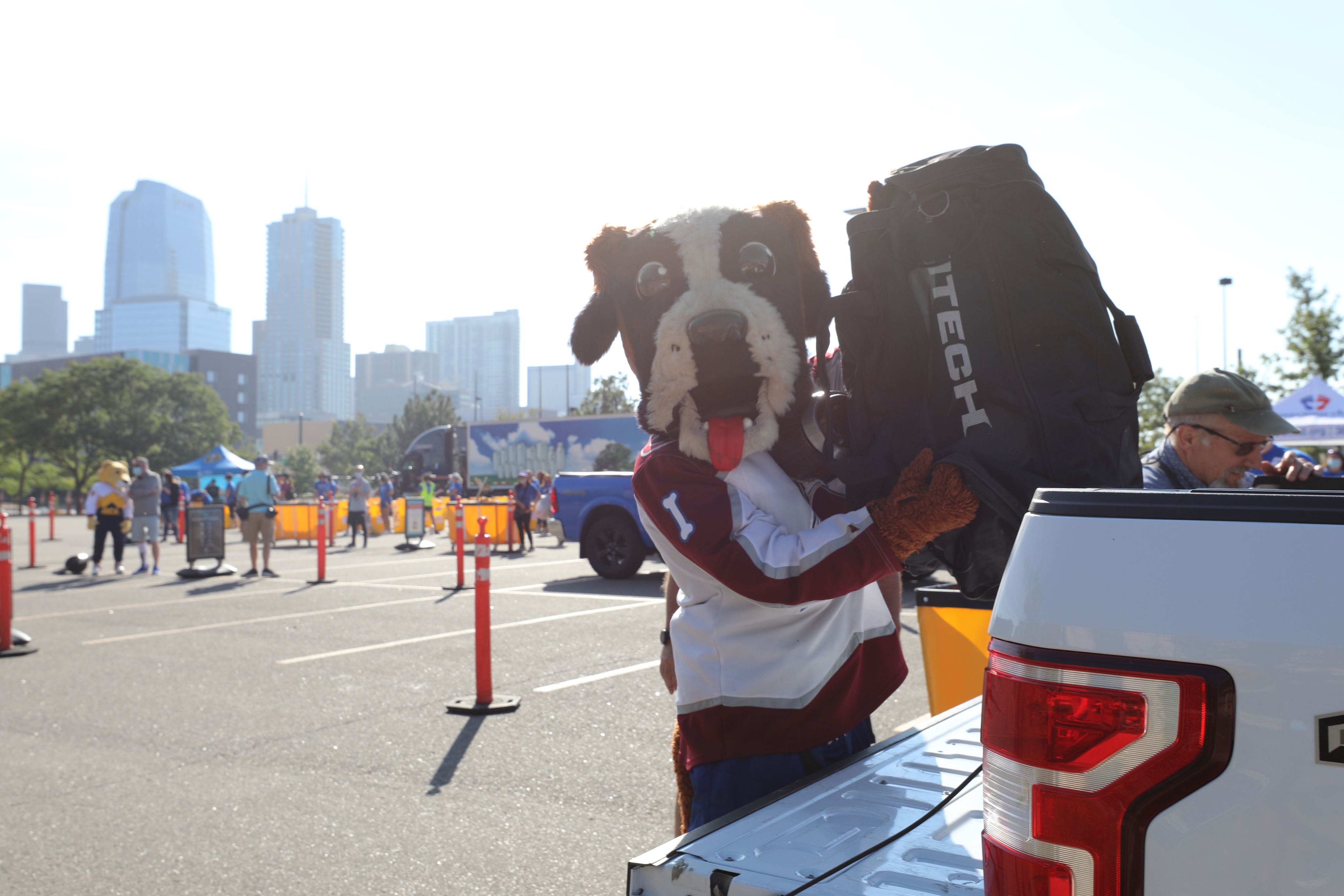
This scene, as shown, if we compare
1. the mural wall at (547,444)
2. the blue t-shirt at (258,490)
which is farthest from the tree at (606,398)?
the blue t-shirt at (258,490)

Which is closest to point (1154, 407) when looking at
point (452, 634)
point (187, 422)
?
point (452, 634)

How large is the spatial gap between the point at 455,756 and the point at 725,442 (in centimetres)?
351

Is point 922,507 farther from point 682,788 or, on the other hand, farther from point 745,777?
point 682,788

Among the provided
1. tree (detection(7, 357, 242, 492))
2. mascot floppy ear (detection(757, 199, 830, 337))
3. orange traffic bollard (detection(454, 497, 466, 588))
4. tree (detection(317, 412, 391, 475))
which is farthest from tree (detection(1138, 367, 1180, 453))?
tree (detection(317, 412, 391, 475))

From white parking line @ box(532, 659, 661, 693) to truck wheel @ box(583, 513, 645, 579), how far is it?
5.37m

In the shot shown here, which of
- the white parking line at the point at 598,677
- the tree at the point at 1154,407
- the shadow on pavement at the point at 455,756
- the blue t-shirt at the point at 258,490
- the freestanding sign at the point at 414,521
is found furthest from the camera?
the tree at the point at 1154,407

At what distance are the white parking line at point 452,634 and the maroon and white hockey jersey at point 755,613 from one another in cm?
516

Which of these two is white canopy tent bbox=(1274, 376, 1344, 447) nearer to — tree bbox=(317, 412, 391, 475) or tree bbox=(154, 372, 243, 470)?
tree bbox=(154, 372, 243, 470)

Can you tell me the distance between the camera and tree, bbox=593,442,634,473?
28297 millimetres

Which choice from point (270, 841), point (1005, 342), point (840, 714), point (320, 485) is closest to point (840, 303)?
point (1005, 342)

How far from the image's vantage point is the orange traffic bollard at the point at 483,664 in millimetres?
5910

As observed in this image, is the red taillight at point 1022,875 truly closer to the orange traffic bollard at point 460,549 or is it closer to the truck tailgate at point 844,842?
the truck tailgate at point 844,842

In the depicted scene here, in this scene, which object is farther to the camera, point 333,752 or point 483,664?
point 483,664

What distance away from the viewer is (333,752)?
5.11 metres
